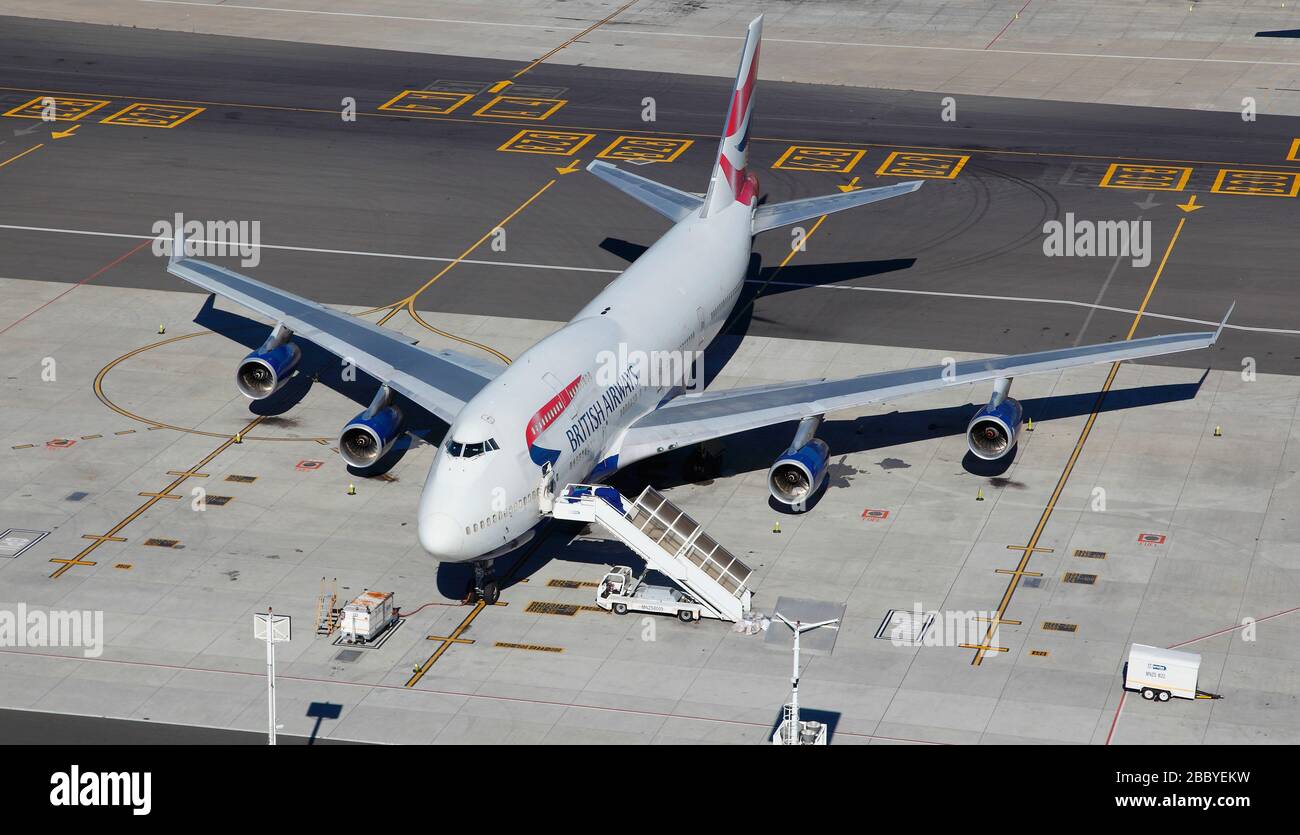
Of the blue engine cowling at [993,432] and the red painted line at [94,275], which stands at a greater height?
the blue engine cowling at [993,432]

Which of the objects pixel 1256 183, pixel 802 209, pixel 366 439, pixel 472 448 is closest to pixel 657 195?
pixel 802 209

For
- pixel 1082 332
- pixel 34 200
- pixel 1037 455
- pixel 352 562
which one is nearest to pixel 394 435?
pixel 352 562

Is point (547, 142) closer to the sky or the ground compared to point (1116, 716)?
closer to the sky

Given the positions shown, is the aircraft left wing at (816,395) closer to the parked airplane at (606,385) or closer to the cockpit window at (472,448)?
the parked airplane at (606,385)

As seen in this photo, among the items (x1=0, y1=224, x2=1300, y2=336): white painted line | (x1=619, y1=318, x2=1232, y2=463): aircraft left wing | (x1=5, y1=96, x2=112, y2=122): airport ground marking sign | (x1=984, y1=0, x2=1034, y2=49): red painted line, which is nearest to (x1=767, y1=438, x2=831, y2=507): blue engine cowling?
(x1=619, y1=318, x2=1232, y2=463): aircraft left wing

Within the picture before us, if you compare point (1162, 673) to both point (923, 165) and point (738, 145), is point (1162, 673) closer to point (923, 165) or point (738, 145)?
point (738, 145)

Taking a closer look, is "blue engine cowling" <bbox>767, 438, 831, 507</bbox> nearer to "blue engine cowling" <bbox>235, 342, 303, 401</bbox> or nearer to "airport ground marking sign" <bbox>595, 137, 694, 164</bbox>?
"blue engine cowling" <bbox>235, 342, 303, 401</bbox>

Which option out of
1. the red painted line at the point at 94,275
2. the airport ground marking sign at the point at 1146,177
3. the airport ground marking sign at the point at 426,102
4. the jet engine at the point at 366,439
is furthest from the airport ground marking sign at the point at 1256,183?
the red painted line at the point at 94,275
